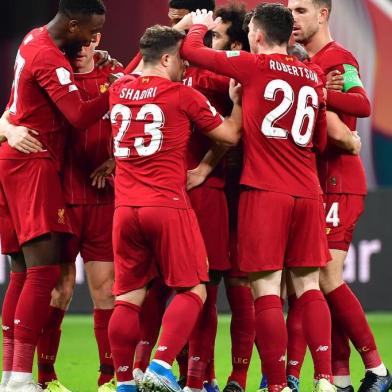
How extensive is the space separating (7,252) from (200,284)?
119 centimetres

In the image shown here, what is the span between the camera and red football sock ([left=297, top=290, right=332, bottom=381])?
5609mm

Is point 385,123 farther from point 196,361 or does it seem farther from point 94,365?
point 196,361

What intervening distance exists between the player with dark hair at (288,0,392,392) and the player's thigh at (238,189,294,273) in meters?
0.63

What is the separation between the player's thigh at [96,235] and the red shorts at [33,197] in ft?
0.87

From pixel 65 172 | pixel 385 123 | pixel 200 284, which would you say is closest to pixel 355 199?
pixel 200 284

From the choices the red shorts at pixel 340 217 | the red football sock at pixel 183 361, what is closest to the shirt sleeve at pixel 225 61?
the red shorts at pixel 340 217

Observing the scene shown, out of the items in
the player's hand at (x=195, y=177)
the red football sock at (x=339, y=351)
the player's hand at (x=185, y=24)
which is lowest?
the red football sock at (x=339, y=351)

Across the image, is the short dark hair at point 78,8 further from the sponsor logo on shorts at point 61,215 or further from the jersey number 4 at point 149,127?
the sponsor logo on shorts at point 61,215

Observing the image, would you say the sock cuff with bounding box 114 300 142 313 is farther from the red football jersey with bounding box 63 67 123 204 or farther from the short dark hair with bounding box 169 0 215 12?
the short dark hair with bounding box 169 0 215 12

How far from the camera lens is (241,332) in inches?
247

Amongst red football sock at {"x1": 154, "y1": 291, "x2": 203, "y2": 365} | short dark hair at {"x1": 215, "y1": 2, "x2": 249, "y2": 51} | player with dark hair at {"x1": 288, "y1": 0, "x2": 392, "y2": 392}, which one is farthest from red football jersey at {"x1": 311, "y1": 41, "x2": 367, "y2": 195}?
red football sock at {"x1": 154, "y1": 291, "x2": 203, "y2": 365}

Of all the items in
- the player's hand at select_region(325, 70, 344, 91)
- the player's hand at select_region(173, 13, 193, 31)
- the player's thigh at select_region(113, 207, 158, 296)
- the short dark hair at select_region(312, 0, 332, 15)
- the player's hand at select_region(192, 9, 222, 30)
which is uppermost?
the short dark hair at select_region(312, 0, 332, 15)

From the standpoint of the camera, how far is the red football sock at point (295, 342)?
6.08 metres

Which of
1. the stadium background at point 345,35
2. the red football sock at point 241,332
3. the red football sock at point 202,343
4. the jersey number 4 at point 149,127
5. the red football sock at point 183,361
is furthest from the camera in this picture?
the stadium background at point 345,35
